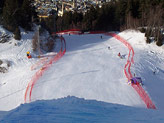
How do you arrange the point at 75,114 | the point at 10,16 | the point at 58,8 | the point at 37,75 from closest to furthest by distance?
the point at 75,114 < the point at 37,75 < the point at 10,16 < the point at 58,8

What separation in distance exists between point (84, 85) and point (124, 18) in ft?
86.9

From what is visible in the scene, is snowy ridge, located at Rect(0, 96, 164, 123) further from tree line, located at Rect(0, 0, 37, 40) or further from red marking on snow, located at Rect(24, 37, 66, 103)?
tree line, located at Rect(0, 0, 37, 40)

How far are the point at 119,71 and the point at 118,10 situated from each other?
23731 mm

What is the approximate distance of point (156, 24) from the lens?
22.3 meters

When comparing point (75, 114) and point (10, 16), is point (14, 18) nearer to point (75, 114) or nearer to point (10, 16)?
point (10, 16)

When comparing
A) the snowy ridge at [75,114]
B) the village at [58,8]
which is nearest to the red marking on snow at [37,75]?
the snowy ridge at [75,114]

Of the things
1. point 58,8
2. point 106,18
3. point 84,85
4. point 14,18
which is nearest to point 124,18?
point 106,18

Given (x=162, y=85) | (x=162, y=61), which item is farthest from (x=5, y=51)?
(x=162, y=61)

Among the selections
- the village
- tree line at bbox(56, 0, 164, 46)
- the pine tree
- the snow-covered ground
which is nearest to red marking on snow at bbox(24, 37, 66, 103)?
the snow-covered ground

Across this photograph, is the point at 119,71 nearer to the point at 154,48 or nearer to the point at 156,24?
the point at 154,48

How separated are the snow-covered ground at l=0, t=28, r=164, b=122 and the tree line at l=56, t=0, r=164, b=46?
384 centimetres

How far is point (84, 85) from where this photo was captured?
10734 millimetres

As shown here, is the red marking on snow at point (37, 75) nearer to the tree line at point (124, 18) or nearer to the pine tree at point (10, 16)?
the pine tree at point (10, 16)

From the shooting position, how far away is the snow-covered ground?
4273mm
